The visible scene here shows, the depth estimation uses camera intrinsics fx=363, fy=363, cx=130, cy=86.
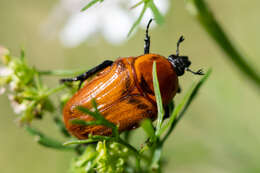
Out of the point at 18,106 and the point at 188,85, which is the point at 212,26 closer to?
the point at 18,106

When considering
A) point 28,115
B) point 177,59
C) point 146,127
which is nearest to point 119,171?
point 146,127

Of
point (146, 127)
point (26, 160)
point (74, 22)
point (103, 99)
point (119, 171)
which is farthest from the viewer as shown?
point (26, 160)

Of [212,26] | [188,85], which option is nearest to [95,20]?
[188,85]

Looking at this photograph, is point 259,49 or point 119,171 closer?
point 119,171

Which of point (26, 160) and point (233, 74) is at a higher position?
point (26, 160)

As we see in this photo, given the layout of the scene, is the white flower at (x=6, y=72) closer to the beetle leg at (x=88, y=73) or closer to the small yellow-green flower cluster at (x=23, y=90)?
the small yellow-green flower cluster at (x=23, y=90)

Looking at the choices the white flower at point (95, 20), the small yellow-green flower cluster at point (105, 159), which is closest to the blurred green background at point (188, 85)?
the white flower at point (95, 20)

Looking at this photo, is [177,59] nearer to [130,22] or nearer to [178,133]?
[130,22]
